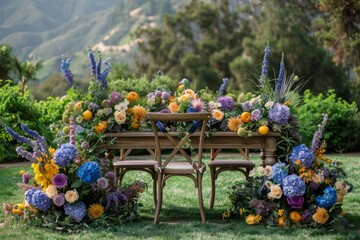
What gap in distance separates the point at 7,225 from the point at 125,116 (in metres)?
1.51

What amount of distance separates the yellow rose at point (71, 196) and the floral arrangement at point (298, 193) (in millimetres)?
1621

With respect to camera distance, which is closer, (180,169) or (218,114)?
(180,169)

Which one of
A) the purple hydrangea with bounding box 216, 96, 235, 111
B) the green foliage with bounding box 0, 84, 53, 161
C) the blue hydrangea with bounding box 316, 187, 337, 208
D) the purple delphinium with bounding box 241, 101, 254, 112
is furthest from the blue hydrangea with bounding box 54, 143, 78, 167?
the green foliage with bounding box 0, 84, 53, 161

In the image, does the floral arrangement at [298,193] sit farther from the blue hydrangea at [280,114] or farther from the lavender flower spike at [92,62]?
the lavender flower spike at [92,62]

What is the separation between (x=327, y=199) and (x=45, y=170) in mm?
2613

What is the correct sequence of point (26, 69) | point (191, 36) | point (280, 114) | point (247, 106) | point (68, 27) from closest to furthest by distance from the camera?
point (280, 114) → point (247, 106) → point (26, 69) → point (191, 36) → point (68, 27)

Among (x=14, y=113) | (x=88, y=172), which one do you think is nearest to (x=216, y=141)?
(x=88, y=172)

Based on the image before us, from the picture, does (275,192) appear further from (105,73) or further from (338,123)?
(338,123)

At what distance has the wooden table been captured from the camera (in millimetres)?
5828

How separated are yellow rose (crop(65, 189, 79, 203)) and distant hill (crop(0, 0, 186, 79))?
1943 inches

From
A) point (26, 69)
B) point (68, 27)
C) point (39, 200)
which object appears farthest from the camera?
point (68, 27)

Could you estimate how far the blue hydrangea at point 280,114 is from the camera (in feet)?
19.0

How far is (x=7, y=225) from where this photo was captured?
18.1ft

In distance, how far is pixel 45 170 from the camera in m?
5.52
